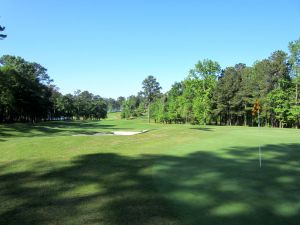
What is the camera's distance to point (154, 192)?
331 inches

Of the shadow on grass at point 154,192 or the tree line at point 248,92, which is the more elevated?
the tree line at point 248,92

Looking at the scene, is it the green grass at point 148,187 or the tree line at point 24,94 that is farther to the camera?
the tree line at point 24,94

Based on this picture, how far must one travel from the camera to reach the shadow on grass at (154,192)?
6.71m

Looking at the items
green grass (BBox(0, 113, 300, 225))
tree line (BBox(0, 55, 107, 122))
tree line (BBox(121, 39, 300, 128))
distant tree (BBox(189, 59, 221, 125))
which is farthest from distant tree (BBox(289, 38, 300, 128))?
tree line (BBox(0, 55, 107, 122))

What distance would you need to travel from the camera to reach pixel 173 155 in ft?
45.6

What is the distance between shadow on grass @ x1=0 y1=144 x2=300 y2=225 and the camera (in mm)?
6707

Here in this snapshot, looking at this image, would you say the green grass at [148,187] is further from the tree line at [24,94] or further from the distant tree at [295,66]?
the distant tree at [295,66]

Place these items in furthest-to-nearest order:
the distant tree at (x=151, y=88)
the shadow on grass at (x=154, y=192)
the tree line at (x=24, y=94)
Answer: the distant tree at (x=151, y=88), the tree line at (x=24, y=94), the shadow on grass at (x=154, y=192)

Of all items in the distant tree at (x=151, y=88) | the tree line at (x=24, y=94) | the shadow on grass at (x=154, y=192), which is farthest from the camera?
the distant tree at (x=151, y=88)

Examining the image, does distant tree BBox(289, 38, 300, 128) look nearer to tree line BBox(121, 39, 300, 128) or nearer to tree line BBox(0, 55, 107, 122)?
tree line BBox(121, 39, 300, 128)

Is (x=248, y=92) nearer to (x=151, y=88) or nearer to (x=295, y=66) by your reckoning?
(x=295, y=66)

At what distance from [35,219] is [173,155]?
816 centimetres

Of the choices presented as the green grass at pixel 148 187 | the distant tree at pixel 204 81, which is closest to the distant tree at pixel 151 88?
the distant tree at pixel 204 81

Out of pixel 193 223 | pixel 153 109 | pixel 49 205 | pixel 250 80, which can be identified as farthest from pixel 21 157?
pixel 153 109
